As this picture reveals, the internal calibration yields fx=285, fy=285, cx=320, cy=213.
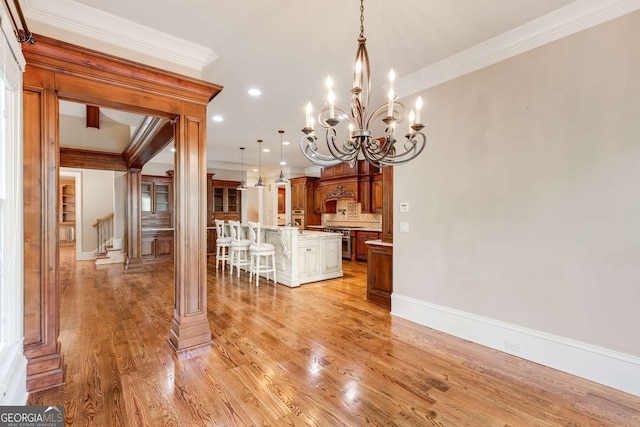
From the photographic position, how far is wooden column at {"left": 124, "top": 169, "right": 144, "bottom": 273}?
643cm

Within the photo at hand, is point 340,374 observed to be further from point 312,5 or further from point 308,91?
point 308,91

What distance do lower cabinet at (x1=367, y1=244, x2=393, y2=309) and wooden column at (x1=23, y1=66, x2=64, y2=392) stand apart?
3.32m

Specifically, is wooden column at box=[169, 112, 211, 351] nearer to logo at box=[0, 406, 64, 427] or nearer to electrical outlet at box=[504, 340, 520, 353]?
logo at box=[0, 406, 64, 427]

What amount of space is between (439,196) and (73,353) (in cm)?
389

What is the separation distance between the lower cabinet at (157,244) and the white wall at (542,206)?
6774 millimetres

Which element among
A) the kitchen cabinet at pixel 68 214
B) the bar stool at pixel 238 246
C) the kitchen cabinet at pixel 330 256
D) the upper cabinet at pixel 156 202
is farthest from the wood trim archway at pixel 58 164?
the kitchen cabinet at pixel 68 214

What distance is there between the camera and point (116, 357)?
2.51 metres

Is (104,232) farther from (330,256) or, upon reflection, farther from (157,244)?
(330,256)

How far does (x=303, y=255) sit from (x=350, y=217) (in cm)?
380

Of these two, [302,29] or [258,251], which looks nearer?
[302,29]

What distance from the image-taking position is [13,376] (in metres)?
1.68

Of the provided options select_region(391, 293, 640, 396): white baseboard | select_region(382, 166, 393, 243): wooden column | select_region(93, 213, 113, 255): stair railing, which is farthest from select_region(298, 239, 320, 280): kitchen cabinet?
select_region(93, 213, 113, 255): stair railing

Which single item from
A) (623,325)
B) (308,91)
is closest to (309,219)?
(308,91)

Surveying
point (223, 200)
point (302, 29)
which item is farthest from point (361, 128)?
point (223, 200)
